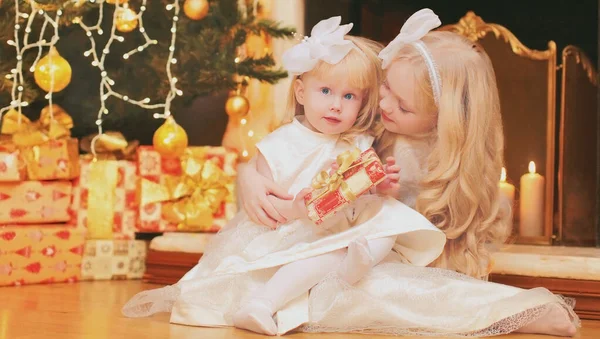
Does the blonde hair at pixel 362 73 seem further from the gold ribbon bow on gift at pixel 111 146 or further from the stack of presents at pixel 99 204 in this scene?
the gold ribbon bow on gift at pixel 111 146

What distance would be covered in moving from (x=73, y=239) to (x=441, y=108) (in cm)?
118

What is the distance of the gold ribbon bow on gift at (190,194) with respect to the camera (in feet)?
8.35

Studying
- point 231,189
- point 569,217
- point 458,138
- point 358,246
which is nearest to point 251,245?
point 358,246

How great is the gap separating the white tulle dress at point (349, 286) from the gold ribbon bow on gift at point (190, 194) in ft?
2.45

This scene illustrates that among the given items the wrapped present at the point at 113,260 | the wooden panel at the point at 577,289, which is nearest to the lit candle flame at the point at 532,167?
the wooden panel at the point at 577,289

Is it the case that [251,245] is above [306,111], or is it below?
below

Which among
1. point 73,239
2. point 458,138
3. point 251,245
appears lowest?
point 73,239

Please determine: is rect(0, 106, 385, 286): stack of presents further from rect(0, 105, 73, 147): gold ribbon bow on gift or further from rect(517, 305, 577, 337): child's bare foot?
rect(517, 305, 577, 337): child's bare foot

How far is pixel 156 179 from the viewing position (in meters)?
2.55

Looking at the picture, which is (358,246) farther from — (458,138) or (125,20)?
(125,20)

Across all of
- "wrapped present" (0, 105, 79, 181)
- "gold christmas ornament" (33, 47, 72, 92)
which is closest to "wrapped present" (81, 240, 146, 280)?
"wrapped present" (0, 105, 79, 181)

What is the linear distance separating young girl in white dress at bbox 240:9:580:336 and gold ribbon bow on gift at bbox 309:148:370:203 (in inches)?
6.1

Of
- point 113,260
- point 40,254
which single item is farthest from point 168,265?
point 40,254

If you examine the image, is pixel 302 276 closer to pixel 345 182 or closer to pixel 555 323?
pixel 345 182
